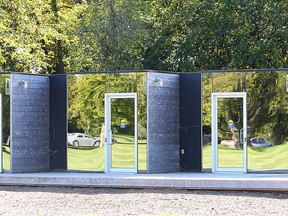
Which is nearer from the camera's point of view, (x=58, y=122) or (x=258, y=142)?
(x=258, y=142)

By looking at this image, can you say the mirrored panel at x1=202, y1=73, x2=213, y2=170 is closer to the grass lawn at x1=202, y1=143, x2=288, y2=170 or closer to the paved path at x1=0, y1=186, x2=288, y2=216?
the grass lawn at x1=202, y1=143, x2=288, y2=170

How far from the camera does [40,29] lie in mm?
24500

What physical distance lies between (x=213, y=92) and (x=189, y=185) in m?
2.80

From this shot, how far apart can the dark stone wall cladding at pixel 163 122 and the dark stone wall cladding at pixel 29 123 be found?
9.90 ft

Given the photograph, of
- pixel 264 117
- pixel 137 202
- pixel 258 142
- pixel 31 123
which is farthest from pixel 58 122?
pixel 137 202

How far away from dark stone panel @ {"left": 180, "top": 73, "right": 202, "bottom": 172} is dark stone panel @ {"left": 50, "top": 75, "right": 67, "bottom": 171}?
2905 millimetres

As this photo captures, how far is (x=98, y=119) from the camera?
17.0 meters

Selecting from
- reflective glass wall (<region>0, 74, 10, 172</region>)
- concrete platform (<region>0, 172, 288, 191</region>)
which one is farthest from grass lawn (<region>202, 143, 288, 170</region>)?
reflective glass wall (<region>0, 74, 10, 172</region>)

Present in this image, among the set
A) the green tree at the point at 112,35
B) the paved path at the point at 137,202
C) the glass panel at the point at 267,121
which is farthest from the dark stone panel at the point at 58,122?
the green tree at the point at 112,35

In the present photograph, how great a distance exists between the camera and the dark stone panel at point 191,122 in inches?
674

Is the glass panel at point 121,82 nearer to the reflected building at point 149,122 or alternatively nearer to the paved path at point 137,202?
the reflected building at point 149,122

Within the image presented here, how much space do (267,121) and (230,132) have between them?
2.86 feet

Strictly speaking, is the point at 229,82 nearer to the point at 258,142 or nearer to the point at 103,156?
the point at 258,142

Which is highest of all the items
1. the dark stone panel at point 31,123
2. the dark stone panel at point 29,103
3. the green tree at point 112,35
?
the green tree at point 112,35
